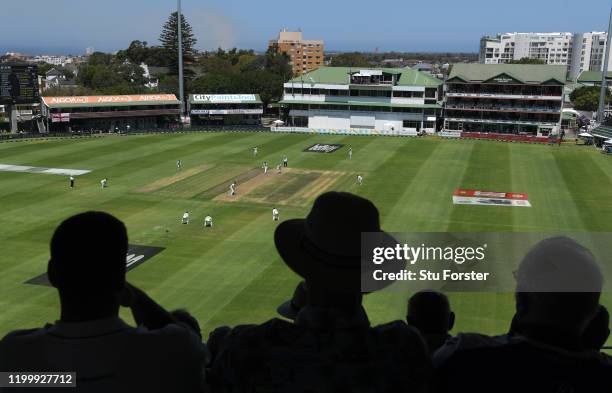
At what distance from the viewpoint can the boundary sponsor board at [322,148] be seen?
52.5 metres

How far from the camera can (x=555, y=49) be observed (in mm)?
176625

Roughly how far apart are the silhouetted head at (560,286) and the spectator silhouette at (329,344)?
52 cm

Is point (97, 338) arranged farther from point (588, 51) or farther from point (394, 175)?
point (588, 51)

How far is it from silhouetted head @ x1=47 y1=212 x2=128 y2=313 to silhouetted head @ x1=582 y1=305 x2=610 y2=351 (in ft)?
6.72

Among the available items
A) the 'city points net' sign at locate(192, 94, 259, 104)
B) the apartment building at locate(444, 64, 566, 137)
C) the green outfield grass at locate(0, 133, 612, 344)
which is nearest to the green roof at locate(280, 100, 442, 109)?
the apartment building at locate(444, 64, 566, 137)

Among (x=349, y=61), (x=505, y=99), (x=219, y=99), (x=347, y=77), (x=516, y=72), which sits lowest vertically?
(x=219, y=99)

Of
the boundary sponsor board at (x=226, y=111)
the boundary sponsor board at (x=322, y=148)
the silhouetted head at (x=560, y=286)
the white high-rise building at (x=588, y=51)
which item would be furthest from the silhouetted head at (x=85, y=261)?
the white high-rise building at (x=588, y=51)

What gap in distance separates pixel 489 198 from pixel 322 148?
71.3 feet

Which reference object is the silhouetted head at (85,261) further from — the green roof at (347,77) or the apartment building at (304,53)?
the apartment building at (304,53)

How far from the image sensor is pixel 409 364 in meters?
2.46

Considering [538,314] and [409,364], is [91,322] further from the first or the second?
[538,314]

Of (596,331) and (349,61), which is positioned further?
(349,61)

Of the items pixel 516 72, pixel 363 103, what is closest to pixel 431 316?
pixel 363 103

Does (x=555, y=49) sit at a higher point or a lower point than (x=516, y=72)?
higher
